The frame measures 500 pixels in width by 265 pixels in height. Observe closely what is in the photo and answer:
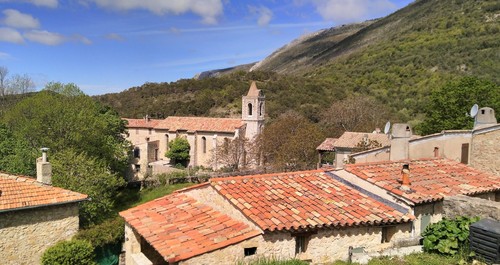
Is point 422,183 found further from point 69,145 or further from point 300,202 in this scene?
point 69,145

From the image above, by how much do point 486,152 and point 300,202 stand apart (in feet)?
29.0

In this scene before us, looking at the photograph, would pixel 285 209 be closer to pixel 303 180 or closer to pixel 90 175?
pixel 303 180

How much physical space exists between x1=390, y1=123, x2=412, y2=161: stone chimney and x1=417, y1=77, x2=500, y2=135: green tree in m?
18.6

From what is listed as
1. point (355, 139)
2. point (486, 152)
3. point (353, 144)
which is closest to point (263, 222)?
point (486, 152)

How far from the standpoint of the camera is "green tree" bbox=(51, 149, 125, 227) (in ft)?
70.0

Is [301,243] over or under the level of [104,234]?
over

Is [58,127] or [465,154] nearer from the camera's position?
[465,154]

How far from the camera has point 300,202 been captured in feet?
35.0

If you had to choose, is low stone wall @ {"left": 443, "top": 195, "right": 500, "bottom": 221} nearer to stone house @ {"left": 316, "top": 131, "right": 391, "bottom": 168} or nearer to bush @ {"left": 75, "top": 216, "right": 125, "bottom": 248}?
bush @ {"left": 75, "top": 216, "right": 125, "bottom": 248}

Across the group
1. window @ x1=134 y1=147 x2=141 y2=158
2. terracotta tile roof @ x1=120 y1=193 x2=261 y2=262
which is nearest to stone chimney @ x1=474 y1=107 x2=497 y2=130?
terracotta tile roof @ x1=120 y1=193 x2=261 y2=262

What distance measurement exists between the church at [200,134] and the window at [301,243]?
3602 cm

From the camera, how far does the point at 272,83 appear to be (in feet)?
264

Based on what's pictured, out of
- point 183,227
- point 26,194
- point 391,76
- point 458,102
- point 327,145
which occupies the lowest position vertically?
point 26,194

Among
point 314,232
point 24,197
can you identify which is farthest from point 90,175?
point 314,232
